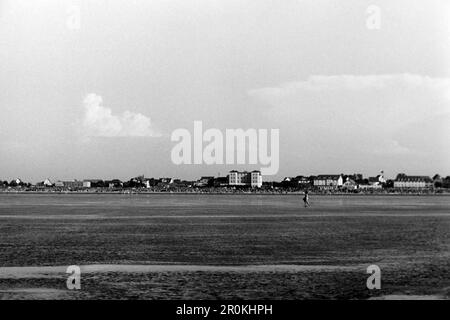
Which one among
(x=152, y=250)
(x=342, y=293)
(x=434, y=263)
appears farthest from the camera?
(x=152, y=250)

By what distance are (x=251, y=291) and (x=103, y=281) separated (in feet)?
15.0

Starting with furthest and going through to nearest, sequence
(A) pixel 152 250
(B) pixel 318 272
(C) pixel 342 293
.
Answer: (A) pixel 152 250, (B) pixel 318 272, (C) pixel 342 293

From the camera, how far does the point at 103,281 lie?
1822 cm

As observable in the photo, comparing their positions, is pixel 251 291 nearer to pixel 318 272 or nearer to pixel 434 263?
pixel 318 272

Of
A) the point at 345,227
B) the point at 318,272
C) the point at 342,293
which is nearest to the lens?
the point at 342,293
